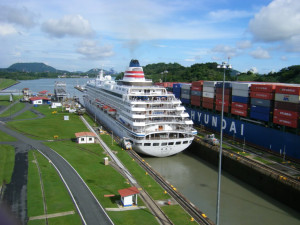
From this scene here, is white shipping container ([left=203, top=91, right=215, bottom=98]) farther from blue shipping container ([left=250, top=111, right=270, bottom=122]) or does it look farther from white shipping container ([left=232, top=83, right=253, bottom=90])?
blue shipping container ([left=250, top=111, right=270, bottom=122])

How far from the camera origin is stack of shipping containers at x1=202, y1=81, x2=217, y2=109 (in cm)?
5266

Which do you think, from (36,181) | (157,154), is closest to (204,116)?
(157,154)

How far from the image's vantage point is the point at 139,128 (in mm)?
37125

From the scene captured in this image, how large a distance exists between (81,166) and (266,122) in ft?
92.9

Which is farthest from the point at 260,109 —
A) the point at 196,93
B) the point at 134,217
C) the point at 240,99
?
the point at 134,217

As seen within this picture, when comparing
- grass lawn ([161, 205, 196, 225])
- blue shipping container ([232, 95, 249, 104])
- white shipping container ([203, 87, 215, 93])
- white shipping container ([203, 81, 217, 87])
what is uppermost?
white shipping container ([203, 81, 217, 87])

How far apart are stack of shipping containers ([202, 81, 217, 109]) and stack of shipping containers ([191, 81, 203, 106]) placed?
1577 mm

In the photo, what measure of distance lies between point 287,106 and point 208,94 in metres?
19.8

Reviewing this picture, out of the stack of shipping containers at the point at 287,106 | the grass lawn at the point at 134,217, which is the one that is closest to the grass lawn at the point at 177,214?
the grass lawn at the point at 134,217

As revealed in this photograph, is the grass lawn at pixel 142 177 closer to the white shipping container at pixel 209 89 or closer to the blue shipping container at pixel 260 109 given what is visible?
the blue shipping container at pixel 260 109

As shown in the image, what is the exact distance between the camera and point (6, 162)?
30984 mm

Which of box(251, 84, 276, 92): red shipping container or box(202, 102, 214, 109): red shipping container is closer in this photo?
box(251, 84, 276, 92): red shipping container

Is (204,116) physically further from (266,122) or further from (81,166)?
(81,166)

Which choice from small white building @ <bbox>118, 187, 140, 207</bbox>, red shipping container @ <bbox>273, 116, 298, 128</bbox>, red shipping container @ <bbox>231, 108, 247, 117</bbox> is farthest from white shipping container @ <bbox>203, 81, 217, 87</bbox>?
small white building @ <bbox>118, 187, 140, 207</bbox>
